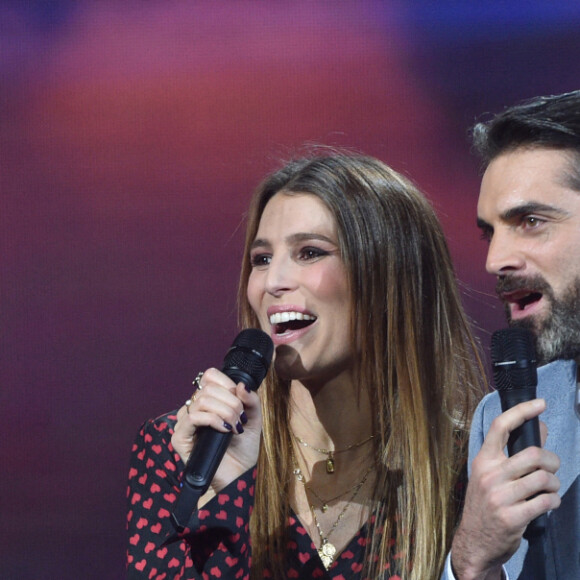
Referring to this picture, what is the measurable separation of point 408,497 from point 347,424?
26cm

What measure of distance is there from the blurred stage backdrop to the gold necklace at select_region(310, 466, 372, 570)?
0.64 metres

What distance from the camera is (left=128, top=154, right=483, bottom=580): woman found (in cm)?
209

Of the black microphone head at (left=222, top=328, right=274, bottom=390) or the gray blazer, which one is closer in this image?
the gray blazer

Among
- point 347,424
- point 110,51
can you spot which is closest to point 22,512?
point 347,424

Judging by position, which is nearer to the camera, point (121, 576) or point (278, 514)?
point (278, 514)

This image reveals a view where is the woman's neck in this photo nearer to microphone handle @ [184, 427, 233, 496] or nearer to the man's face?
the man's face

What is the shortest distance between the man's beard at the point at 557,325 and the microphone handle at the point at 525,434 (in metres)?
0.36

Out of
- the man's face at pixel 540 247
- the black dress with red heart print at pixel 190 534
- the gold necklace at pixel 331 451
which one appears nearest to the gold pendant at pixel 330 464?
the gold necklace at pixel 331 451

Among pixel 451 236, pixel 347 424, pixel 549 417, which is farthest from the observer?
pixel 451 236

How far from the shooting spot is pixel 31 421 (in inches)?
105

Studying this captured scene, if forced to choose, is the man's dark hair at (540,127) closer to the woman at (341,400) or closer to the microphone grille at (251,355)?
the woman at (341,400)

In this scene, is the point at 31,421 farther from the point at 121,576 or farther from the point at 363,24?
the point at 363,24

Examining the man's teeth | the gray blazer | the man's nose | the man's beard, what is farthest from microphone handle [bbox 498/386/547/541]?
the man's teeth

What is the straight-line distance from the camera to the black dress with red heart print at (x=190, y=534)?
1929 mm
